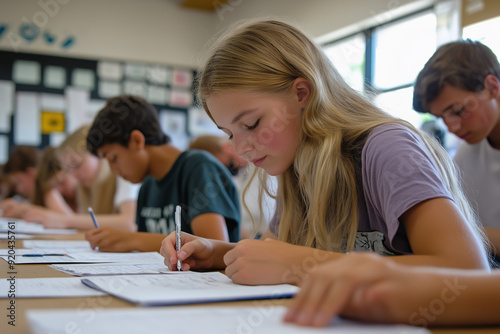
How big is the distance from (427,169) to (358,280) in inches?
13.6

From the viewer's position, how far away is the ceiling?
4.69m

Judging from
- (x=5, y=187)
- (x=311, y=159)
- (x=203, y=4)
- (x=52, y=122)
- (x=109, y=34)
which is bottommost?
(x=5, y=187)

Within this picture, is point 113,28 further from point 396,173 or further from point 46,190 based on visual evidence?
point 396,173

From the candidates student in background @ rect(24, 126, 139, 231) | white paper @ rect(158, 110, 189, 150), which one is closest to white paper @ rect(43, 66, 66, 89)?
white paper @ rect(158, 110, 189, 150)

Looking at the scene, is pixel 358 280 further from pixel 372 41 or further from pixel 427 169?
pixel 372 41

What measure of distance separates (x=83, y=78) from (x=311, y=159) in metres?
3.82

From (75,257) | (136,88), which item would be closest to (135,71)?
(136,88)

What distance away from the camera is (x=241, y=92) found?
97 cm

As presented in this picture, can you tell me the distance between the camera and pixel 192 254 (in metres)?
0.96

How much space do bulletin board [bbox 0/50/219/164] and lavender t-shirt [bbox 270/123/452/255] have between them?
3.84 m

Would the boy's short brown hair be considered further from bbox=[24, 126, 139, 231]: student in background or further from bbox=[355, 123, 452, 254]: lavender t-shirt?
bbox=[24, 126, 139, 231]: student in background

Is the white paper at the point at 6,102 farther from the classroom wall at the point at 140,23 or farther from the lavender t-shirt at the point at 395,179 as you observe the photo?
the lavender t-shirt at the point at 395,179

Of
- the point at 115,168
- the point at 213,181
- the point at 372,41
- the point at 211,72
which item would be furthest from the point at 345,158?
the point at 372,41

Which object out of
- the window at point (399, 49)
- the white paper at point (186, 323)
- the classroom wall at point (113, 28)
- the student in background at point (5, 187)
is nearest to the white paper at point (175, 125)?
the classroom wall at point (113, 28)
